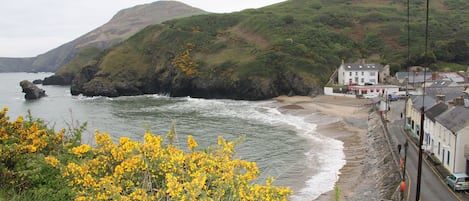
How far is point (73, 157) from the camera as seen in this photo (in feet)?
35.2

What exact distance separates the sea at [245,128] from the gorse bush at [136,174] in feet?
3.37

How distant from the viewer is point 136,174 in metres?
7.99

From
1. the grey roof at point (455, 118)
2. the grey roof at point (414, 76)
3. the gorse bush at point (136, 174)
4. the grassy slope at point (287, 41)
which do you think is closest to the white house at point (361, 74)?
the grey roof at point (414, 76)

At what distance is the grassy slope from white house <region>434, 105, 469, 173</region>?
195 feet

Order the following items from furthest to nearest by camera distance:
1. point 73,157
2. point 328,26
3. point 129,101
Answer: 1. point 328,26
2. point 129,101
3. point 73,157

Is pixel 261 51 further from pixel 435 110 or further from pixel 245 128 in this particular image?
pixel 435 110

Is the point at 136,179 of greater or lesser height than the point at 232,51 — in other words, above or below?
below

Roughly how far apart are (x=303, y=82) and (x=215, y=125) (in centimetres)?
3802

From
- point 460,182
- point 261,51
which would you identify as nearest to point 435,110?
point 460,182

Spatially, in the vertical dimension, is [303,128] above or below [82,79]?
below

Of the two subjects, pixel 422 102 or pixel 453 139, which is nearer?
pixel 453 139

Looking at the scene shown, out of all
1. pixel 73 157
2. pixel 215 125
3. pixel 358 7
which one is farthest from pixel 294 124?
pixel 358 7

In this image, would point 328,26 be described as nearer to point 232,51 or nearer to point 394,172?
point 232,51

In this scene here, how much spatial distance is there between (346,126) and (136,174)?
44.1 m
